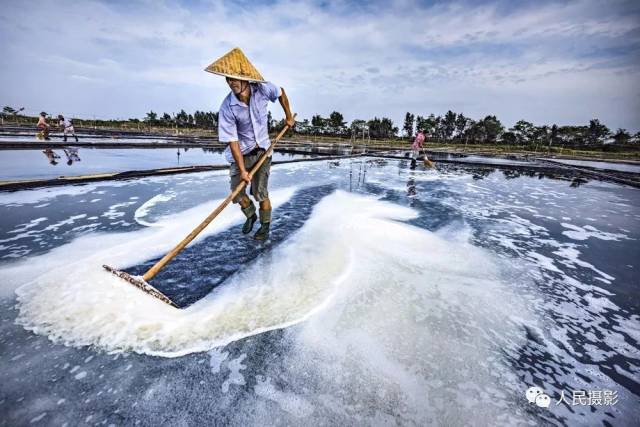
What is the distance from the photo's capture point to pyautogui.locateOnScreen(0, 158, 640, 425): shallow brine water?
1.21 metres

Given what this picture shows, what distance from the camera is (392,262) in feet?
8.43

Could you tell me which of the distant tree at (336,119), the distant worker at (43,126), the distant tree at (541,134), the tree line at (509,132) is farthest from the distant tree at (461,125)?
the distant worker at (43,126)

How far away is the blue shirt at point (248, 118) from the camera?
2543 mm

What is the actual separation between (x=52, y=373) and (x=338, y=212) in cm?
330

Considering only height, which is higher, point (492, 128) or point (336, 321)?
point (492, 128)

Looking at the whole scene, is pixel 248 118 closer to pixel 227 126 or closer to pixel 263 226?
pixel 227 126

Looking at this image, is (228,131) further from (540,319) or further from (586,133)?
(586,133)

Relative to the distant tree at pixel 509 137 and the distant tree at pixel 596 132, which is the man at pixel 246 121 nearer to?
the distant tree at pixel 509 137

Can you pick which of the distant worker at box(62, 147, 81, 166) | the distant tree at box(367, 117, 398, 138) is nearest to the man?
the distant worker at box(62, 147, 81, 166)

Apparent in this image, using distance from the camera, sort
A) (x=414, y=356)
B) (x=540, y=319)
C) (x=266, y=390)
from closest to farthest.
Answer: (x=266, y=390), (x=414, y=356), (x=540, y=319)

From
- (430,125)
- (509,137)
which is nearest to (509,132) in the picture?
(509,137)

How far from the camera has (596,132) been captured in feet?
211

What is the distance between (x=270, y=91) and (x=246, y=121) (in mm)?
403

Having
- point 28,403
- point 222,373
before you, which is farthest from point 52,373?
point 222,373
